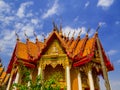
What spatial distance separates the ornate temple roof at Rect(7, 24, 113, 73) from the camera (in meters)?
18.2

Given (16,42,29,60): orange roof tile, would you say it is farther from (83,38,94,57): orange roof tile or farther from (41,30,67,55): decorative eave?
(83,38,94,57): orange roof tile

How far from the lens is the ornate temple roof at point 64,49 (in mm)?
18208

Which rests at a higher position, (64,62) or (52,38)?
(52,38)

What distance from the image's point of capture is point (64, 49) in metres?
18.8

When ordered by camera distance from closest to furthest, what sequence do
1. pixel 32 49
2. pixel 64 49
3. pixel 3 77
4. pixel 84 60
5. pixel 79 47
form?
pixel 84 60 < pixel 64 49 < pixel 79 47 < pixel 32 49 < pixel 3 77

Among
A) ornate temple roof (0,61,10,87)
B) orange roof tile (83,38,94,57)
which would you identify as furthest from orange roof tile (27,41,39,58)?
ornate temple roof (0,61,10,87)

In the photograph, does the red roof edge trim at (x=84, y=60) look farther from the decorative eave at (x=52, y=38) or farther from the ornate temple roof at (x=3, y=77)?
the ornate temple roof at (x=3, y=77)

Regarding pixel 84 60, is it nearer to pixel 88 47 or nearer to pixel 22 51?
pixel 88 47

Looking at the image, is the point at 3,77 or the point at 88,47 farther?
the point at 3,77

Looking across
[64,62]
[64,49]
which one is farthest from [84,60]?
[64,49]

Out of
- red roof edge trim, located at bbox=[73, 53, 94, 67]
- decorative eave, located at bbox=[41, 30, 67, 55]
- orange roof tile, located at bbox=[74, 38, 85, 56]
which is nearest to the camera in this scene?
red roof edge trim, located at bbox=[73, 53, 94, 67]

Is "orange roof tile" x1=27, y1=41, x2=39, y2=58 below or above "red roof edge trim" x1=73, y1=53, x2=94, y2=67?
above

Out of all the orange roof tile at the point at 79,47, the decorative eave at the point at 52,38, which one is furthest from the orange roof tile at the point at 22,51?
the orange roof tile at the point at 79,47

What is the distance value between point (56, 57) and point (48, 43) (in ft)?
5.90
